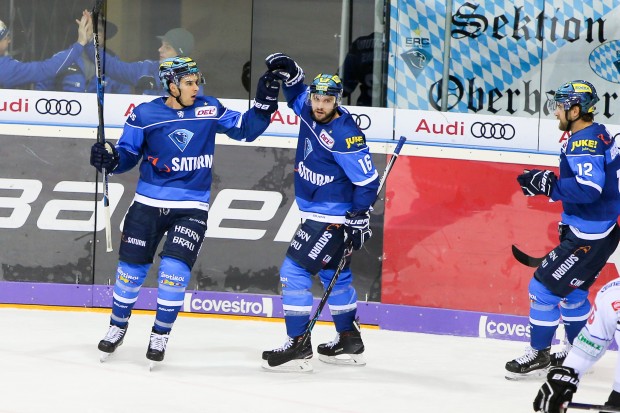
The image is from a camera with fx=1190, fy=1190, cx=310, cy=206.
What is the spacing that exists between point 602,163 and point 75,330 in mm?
2949

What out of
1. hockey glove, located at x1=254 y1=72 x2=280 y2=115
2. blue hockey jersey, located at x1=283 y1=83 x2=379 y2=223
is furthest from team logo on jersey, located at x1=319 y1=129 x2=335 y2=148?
hockey glove, located at x1=254 y1=72 x2=280 y2=115

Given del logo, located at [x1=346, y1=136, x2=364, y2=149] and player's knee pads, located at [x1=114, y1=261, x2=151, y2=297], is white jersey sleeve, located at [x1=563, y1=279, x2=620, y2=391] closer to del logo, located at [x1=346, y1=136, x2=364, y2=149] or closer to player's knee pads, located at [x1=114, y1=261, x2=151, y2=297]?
del logo, located at [x1=346, y1=136, x2=364, y2=149]

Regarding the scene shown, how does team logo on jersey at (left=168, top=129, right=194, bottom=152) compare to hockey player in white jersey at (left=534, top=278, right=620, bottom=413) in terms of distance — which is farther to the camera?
team logo on jersey at (left=168, top=129, right=194, bottom=152)

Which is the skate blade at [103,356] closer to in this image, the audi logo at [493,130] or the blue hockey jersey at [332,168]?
the blue hockey jersey at [332,168]

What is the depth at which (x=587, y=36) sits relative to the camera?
705 cm

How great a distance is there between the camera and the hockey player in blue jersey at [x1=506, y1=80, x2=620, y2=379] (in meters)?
5.55

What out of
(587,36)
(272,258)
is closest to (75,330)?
(272,258)

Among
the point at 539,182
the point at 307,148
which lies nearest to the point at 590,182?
the point at 539,182

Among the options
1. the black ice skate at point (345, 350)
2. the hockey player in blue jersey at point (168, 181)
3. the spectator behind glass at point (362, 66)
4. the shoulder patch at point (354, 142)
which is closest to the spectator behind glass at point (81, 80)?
the spectator behind glass at point (362, 66)

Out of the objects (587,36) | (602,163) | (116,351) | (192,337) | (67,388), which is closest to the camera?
(67,388)

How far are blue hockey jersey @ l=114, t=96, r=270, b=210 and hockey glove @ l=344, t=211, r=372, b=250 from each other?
73cm

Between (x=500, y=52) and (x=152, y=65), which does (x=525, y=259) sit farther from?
(x=152, y=65)

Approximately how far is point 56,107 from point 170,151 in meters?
1.69

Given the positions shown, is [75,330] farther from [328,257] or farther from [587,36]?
[587,36]
